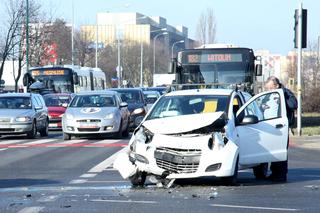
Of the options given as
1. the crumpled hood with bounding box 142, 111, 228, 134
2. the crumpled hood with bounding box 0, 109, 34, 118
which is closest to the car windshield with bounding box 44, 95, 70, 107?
the crumpled hood with bounding box 0, 109, 34, 118

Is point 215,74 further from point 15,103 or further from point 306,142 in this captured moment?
point 15,103

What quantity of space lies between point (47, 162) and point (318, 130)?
45.5 ft

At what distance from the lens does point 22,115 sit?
1066 inches

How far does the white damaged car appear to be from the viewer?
1228cm

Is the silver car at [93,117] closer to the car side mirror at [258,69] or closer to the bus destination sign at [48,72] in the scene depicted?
the car side mirror at [258,69]

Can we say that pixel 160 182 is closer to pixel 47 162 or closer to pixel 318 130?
pixel 47 162

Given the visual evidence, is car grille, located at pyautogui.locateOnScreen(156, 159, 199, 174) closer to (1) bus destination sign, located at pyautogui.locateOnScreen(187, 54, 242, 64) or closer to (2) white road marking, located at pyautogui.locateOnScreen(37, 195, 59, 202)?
(2) white road marking, located at pyautogui.locateOnScreen(37, 195, 59, 202)

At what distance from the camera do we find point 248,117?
1332 centimetres

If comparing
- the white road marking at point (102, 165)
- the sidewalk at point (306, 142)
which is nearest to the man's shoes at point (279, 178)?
the white road marking at point (102, 165)

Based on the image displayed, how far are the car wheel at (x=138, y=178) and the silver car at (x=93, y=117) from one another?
1318 centimetres

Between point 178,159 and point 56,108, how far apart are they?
76.4 ft

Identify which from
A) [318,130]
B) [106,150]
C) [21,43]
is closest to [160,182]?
[106,150]

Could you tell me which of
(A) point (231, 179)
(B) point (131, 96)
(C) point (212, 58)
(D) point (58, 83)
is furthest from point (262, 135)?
(D) point (58, 83)

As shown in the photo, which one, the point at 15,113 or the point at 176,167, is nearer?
the point at 176,167
